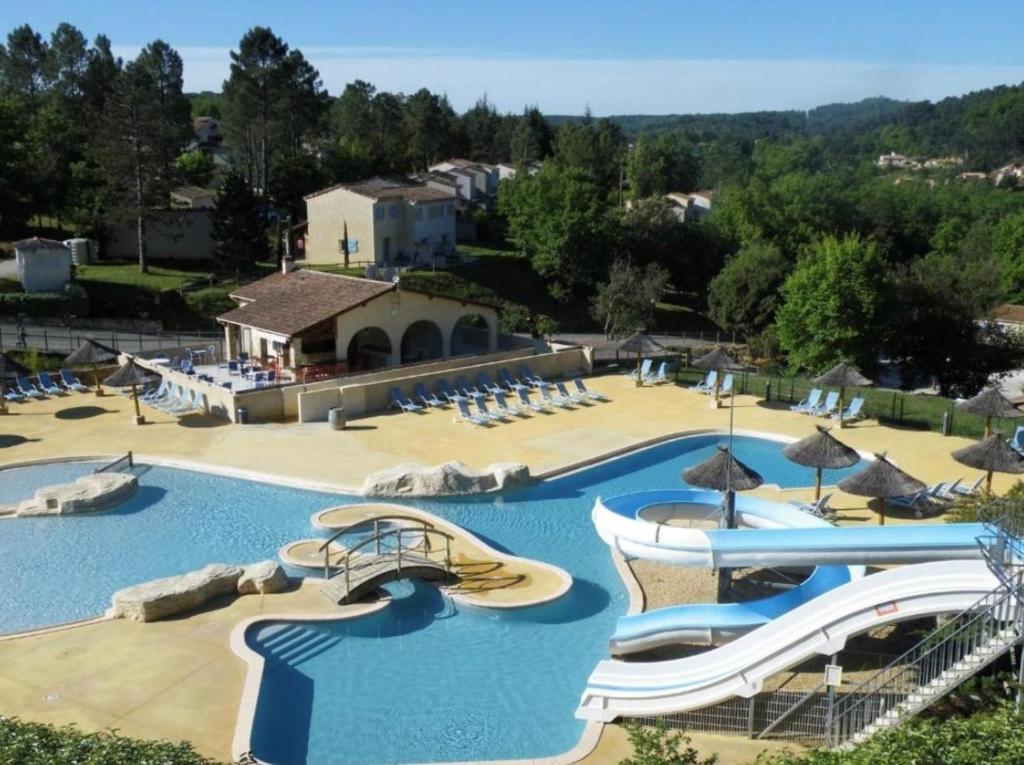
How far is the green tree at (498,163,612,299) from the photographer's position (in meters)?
66.1

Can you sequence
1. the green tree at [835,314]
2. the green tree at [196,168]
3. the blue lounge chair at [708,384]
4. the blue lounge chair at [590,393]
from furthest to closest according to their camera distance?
the green tree at [196,168], the green tree at [835,314], the blue lounge chair at [708,384], the blue lounge chair at [590,393]

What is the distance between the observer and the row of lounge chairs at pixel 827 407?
3064 centimetres

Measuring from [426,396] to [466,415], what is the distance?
8.31ft

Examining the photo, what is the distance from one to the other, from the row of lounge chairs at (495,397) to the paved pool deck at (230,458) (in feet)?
2.42

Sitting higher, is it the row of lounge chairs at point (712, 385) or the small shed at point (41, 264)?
the small shed at point (41, 264)

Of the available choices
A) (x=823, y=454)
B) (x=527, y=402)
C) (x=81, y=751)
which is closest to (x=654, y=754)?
(x=81, y=751)

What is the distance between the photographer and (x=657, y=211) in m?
72.8

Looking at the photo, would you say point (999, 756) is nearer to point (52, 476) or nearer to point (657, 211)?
point (52, 476)

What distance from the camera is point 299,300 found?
36.3m

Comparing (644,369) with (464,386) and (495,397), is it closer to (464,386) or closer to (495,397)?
(495,397)

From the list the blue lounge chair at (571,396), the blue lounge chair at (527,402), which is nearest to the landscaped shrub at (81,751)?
the blue lounge chair at (527,402)

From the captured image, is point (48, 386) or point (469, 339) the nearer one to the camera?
point (48, 386)

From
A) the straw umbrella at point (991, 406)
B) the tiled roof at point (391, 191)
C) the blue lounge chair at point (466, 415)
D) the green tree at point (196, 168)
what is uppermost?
the green tree at point (196, 168)

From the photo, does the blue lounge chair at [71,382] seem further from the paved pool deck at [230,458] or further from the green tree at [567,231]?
the green tree at [567,231]
